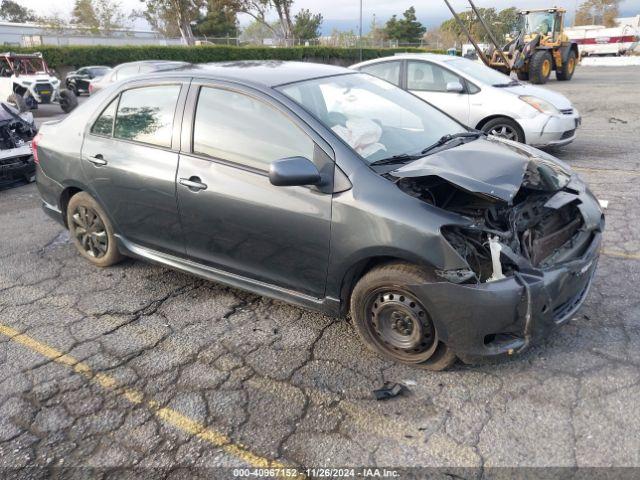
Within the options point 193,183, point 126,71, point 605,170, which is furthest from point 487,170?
point 126,71

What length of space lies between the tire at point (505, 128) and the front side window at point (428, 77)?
2.70ft

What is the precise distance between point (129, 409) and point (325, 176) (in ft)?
5.44

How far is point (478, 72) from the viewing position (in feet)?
26.3

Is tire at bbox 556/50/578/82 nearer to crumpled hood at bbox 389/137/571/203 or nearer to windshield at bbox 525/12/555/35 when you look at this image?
windshield at bbox 525/12/555/35

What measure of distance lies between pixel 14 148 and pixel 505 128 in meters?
6.99

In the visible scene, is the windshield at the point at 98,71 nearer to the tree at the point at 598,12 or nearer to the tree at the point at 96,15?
the tree at the point at 96,15

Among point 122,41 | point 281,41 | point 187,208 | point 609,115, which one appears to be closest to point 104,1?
point 122,41

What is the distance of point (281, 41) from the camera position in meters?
40.9

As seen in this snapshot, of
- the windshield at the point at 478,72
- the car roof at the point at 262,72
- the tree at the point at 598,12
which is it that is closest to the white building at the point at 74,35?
the windshield at the point at 478,72

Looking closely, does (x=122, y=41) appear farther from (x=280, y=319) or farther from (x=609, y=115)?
(x=280, y=319)

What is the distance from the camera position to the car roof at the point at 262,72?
3.39 metres

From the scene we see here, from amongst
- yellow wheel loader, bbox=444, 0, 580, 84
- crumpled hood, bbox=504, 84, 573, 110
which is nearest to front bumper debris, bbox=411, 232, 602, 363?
crumpled hood, bbox=504, 84, 573, 110

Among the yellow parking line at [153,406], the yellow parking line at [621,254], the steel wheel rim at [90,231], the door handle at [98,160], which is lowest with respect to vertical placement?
the yellow parking line at [153,406]

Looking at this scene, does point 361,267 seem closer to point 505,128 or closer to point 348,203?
point 348,203
